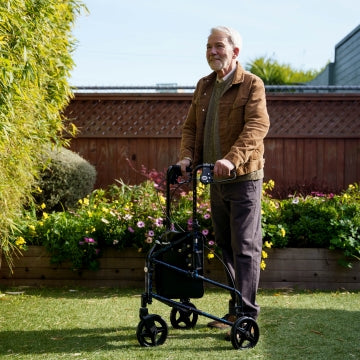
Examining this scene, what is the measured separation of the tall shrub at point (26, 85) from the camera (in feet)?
13.9

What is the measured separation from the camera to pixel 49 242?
5648 millimetres

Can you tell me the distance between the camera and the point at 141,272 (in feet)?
18.5

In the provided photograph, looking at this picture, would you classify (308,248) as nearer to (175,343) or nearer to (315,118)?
(175,343)

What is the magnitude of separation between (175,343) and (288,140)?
6.12 m

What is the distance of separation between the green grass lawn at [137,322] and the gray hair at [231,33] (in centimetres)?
165

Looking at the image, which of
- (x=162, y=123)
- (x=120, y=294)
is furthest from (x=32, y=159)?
(x=162, y=123)

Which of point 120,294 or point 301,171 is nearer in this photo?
point 120,294

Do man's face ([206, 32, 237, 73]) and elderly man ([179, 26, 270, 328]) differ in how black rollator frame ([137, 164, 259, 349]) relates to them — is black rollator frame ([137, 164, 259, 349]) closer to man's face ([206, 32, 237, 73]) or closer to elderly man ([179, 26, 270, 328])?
elderly man ([179, 26, 270, 328])

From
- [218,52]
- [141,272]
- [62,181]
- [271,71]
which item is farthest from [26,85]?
[271,71]

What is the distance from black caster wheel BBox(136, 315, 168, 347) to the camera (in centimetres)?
358

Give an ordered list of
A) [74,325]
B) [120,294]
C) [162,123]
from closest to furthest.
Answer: [74,325] < [120,294] < [162,123]

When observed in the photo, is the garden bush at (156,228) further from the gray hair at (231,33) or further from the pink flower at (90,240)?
the gray hair at (231,33)

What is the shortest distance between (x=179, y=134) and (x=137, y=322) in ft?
17.4

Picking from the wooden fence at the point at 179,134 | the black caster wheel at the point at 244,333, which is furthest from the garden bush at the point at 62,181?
the black caster wheel at the point at 244,333
